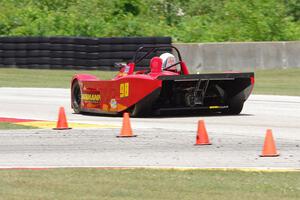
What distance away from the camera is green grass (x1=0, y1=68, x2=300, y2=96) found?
24125 millimetres

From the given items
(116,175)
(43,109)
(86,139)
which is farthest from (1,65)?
(116,175)

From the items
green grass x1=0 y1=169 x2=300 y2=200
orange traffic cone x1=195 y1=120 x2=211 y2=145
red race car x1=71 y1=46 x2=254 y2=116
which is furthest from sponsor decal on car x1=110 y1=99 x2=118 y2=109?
green grass x1=0 y1=169 x2=300 y2=200

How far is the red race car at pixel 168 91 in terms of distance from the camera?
51.8 feet

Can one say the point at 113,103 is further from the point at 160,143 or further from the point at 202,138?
the point at 202,138

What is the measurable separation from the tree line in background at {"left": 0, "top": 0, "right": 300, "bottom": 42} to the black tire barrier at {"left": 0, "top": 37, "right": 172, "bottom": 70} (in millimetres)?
3883

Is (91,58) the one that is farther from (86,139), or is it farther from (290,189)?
(290,189)

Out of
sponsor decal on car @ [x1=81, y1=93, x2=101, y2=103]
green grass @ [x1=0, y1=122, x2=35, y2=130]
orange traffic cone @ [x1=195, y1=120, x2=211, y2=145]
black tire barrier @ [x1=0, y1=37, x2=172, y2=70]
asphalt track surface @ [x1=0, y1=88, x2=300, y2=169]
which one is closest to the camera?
asphalt track surface @ [x1=0, y1=88, x2=300, y2=169]

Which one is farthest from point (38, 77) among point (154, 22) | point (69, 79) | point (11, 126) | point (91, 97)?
point (11, 126)

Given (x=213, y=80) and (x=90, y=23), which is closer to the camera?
(x=213, y=80)

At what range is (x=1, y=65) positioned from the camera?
30.7 metres

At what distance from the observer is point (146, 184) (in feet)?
29.3

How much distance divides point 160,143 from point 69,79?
1526 centimetres

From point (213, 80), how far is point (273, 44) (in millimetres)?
13057

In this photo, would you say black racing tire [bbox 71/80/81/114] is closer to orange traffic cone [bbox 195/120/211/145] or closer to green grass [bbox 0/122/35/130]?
green grass [bbox 0/122/35/130]
